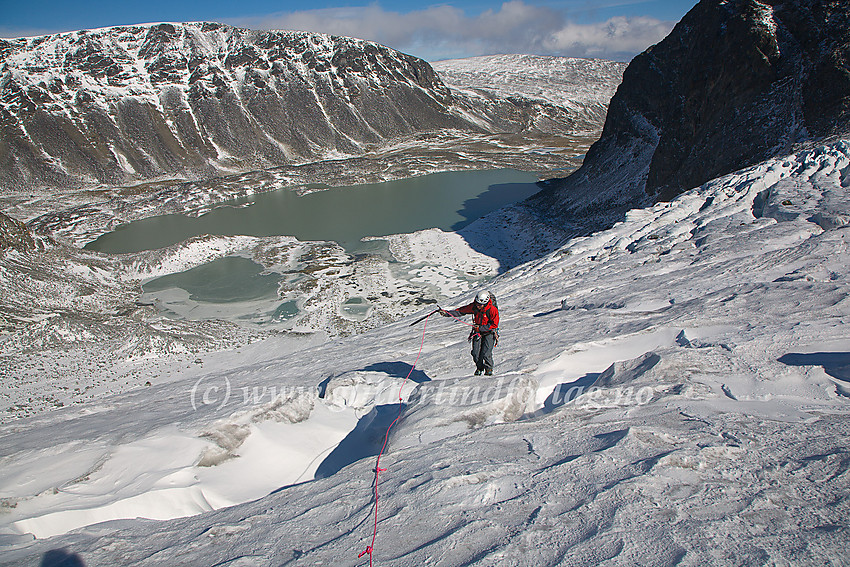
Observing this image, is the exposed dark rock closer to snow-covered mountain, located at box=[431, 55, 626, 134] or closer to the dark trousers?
the dark trousers

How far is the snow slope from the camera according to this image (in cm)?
331

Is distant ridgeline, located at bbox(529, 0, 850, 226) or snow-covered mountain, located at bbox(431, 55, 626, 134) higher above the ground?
snow-covered mountain, located at bbox(431, 55, 626, 134)

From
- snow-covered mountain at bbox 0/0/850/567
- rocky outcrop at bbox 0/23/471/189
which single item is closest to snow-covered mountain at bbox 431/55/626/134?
rocky outcrop at bbox 0/23/471/189

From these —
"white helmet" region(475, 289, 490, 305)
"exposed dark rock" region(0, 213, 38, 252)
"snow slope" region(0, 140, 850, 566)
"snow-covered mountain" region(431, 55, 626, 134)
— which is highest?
"snow-covered mountain" region(431, 55, 626, 134)

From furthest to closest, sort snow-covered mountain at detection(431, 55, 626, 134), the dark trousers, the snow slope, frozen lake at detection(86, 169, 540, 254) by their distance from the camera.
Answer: snow-covered mountain at detection(431, 55, 626, 134) → frozen lake at detection(86, 169, 540, 254) → the dark trousers → the snow slope

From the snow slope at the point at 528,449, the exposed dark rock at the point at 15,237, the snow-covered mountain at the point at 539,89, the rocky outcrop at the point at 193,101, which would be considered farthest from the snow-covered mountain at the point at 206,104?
the snow slope at the point at 528,449

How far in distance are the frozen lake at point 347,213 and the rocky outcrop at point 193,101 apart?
26.4 meters

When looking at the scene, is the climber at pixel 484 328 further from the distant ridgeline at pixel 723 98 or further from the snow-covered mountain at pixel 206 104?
the snow-covered mountain at pixel 206 104

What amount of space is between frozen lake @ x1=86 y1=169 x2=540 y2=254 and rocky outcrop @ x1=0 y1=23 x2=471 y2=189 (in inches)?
1037

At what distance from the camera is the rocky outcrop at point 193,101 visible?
68.3 metres

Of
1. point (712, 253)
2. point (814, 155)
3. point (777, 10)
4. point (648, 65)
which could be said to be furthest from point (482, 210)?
point (712, 253)

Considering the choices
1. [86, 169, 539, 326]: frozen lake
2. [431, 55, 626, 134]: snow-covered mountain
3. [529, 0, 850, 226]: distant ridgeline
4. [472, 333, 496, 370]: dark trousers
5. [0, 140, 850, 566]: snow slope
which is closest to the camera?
[0, 140, 850, 566]: snow slope

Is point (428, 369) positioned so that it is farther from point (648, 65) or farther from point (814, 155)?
point (648, 65)

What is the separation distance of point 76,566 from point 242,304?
21.8 meters
